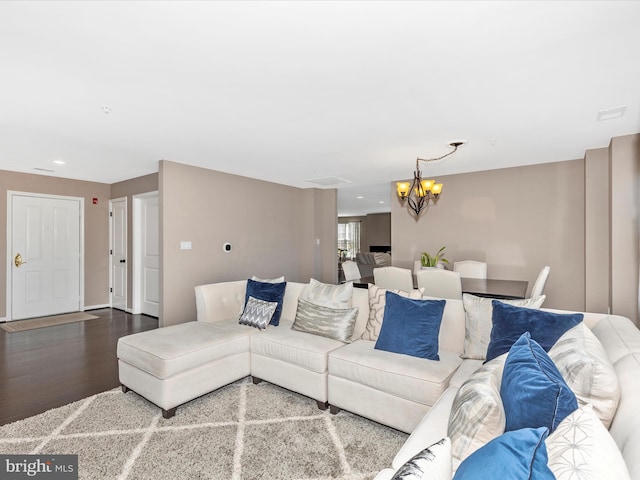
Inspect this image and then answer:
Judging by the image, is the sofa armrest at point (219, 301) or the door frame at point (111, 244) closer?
the sofa armrest at point (219, 301)

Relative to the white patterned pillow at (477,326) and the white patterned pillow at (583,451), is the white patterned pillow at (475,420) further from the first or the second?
the white patterned pillow at (477,326)

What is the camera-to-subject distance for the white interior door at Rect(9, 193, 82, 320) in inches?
209

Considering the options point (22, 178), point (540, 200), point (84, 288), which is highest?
point (22, 178)

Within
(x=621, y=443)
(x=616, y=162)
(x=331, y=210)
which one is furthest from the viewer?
(x=331, y=210)

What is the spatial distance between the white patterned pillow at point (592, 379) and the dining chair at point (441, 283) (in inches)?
85.7

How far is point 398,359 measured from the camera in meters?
2.30

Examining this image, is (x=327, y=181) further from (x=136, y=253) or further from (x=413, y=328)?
(x=413, y=328)

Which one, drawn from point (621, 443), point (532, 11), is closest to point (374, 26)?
point (532, 11)

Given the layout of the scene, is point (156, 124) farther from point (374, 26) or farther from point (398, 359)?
point (398, 359)

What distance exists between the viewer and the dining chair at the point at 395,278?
370 cm

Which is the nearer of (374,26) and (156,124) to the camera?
(374,26)

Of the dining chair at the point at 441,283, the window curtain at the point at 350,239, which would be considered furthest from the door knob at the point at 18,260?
the window curtain at the point at 350,239

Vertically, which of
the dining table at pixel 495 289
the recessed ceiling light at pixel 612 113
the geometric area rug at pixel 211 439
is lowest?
the geometric area rug at pixel 211 439

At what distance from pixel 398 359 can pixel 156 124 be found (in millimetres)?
3003
